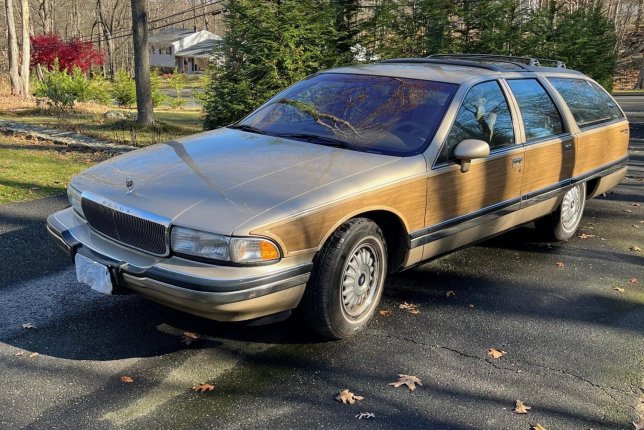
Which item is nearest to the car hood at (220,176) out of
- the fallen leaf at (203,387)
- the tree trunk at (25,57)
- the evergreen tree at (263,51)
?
the fallen leaf at (203,387)

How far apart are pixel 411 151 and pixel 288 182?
38.5 inches

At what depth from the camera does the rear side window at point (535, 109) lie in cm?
488

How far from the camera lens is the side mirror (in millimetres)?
4000

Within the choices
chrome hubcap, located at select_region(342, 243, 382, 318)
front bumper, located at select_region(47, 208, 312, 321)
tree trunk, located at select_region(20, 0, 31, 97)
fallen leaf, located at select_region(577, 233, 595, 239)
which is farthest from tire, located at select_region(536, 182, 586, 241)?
tree trunk, located at select_region(20, 0, 31, 97)

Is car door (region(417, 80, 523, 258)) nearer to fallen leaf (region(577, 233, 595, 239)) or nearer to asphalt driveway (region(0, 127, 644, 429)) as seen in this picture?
asphalt driveway (region(0, 127, 644, 429))

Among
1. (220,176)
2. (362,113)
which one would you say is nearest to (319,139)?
(362,113)

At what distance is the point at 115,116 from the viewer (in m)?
15.1

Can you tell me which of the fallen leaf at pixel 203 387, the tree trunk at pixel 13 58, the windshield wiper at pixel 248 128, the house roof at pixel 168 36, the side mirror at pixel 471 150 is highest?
the house roof at pixel 168 36

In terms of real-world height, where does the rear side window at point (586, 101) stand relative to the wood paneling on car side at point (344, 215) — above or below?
above

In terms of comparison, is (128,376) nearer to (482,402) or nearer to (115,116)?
(482,402)

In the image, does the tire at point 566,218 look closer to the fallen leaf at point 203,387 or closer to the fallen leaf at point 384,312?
the fallen leaf at point 384,312

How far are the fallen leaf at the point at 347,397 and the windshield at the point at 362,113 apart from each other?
63.7 inches

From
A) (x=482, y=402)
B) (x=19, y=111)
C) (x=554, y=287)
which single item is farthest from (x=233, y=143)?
(x=19, y=111)

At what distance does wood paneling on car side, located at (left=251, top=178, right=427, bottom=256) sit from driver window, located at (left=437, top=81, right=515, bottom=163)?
0.39m
